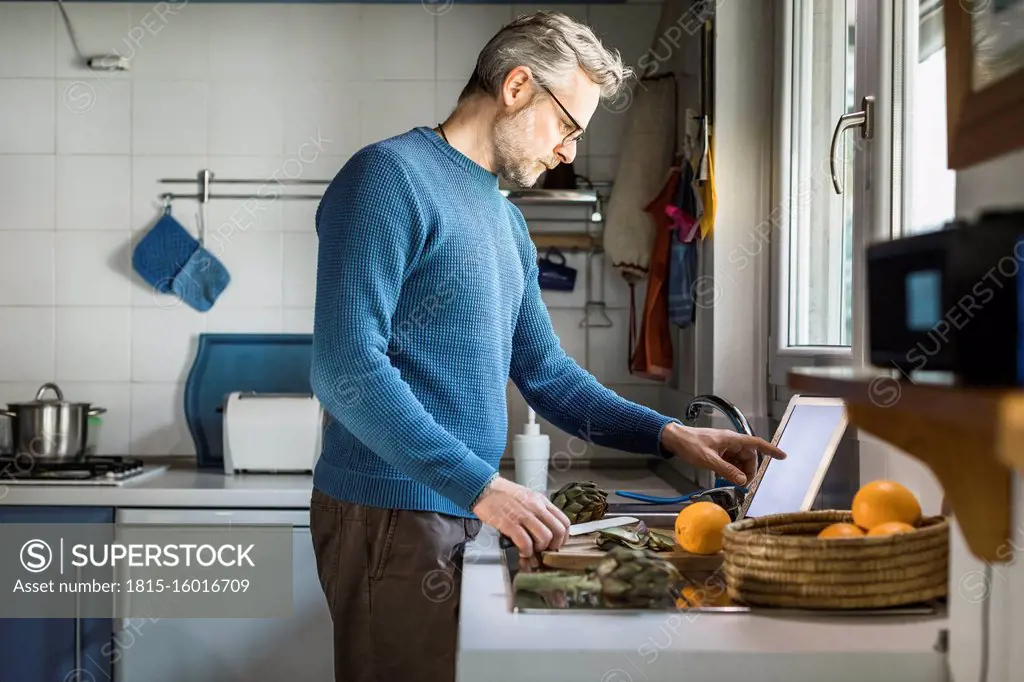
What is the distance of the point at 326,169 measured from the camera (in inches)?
116

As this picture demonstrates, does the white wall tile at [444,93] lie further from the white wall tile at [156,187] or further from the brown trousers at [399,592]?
the brown trousers at [399,592]

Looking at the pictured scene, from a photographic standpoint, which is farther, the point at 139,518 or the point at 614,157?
the point at 614,157

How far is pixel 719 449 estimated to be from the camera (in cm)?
147

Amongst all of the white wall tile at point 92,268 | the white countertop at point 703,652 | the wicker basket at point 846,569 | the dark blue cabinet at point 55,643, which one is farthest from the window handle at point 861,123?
the white wall tile at point 92,268

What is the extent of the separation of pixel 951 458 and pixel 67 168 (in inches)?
106

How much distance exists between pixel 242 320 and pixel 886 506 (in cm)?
220

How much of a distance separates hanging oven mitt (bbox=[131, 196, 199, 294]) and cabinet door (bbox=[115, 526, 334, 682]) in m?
A: 0.79

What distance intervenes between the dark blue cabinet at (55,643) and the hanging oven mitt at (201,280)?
0.71 meters

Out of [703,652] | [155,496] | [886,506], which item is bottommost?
[155,496]

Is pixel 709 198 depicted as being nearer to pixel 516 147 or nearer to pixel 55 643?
pixel 516 147

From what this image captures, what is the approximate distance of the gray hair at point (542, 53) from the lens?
1.44 meters

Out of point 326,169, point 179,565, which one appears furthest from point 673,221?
point 179,565

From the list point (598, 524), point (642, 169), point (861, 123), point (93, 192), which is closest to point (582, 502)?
point (598, 524)

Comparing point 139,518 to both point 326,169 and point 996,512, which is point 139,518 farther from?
point 996,512
